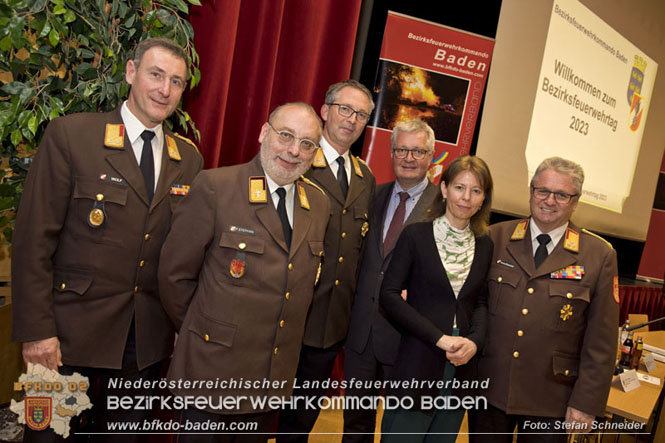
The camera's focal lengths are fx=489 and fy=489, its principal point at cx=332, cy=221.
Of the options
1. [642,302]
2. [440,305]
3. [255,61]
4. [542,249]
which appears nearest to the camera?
[440,305]

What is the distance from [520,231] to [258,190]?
1.20m

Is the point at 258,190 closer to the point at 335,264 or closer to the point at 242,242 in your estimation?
the point at 242,242

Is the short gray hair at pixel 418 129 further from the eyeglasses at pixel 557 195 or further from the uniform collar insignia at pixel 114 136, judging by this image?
the uniform collar insignia at pixel 114 136

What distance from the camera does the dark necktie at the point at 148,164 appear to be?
189 centimetres

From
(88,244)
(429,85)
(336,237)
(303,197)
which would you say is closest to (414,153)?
(336,237)

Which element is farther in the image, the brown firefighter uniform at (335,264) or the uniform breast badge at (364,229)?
the uniform breast badge at (364,229)

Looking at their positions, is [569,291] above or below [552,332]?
above

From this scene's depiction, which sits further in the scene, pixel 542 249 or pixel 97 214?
pixel 542 249

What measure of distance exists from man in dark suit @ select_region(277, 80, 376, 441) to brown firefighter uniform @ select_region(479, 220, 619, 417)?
2.29ft

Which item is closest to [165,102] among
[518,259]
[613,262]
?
[518,259]

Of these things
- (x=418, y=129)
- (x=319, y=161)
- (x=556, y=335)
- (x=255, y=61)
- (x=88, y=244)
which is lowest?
(x=556, y=335)

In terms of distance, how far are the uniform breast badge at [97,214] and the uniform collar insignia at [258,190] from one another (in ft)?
1.76

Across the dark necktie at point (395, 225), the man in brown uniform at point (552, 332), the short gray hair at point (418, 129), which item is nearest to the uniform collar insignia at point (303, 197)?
the dark necktie at point (395, 225)

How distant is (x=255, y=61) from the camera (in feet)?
9.84
